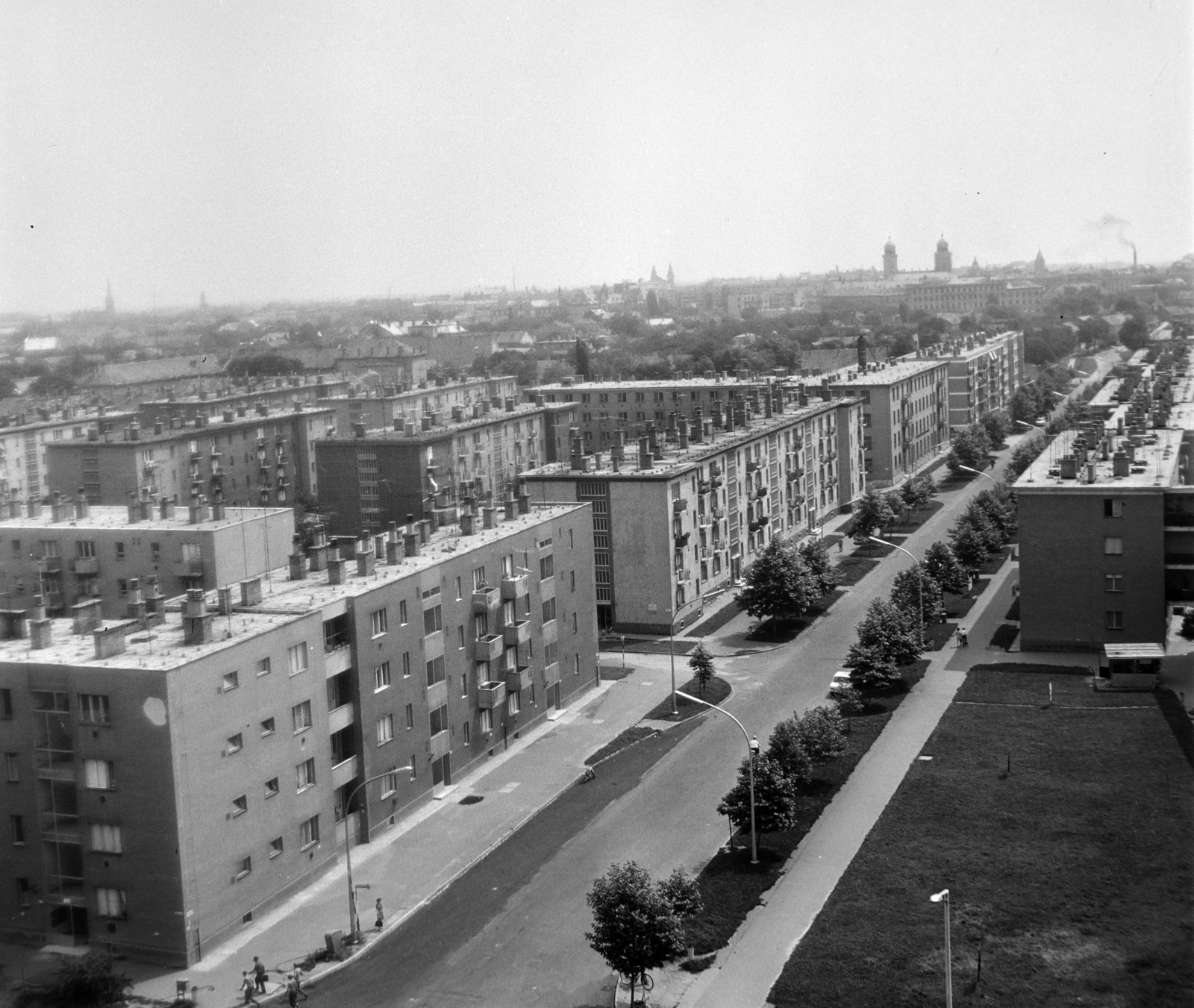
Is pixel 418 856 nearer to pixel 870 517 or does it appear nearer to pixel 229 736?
pixel 229 736

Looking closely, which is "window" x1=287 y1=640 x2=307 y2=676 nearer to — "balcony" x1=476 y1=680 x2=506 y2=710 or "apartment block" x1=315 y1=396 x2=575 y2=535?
"balcony" x1=476 y1=680 x2=506 y2=710

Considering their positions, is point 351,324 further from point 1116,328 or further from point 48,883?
point 48,883

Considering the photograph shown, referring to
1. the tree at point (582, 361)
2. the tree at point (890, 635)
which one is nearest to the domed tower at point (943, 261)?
the tree at point (582, 361)

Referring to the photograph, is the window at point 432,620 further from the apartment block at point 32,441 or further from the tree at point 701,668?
the apartment block at point 32,441

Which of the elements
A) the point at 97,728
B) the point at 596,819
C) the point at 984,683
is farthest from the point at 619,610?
the point at 97,728

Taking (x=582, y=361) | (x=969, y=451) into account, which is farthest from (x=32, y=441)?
(x=582, y=361)
